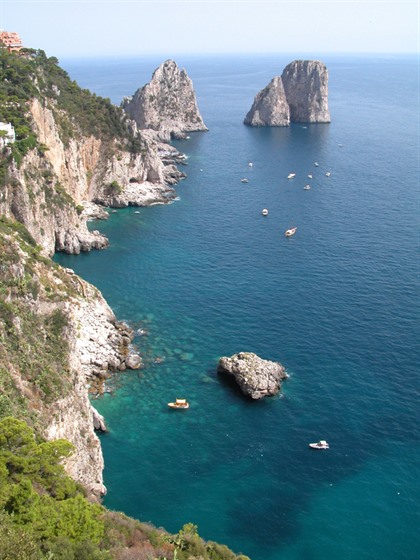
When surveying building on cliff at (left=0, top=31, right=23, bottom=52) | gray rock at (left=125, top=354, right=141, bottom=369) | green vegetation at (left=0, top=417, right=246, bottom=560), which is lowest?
gray rock at (left=125, top=354, right=141, bottom=369)

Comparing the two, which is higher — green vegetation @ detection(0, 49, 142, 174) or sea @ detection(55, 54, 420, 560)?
green vegetation @ detection(0, 49, 142, 174)

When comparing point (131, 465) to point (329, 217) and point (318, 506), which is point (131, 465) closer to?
point (318, 506)

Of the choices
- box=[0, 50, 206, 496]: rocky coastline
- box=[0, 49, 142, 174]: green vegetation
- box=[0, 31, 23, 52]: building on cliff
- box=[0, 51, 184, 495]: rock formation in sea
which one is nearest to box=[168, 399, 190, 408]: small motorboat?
A: box=[0, 50, 206, 496]: rocky coastline

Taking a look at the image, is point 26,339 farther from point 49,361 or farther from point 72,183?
point 72,183

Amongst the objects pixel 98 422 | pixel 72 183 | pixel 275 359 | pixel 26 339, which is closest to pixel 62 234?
pixel 72 183

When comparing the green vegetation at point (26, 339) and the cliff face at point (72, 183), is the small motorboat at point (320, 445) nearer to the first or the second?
the green vegetation at point (26, 339)

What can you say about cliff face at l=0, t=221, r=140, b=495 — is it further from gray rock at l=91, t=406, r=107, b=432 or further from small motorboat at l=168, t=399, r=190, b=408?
small motorboat at l=168, t=399, r=190, b=408
